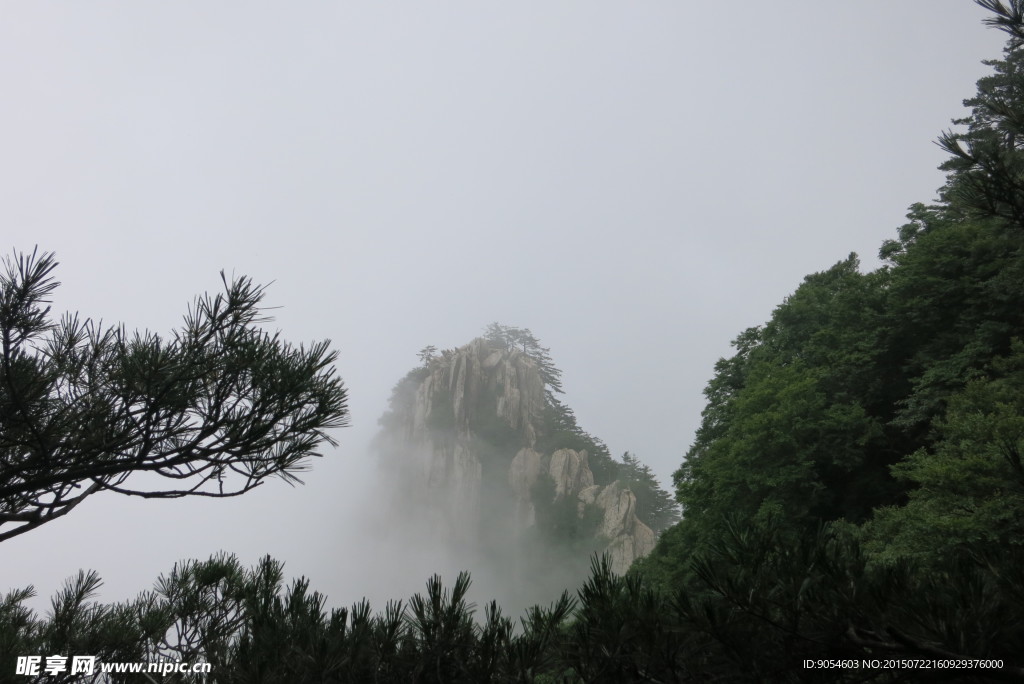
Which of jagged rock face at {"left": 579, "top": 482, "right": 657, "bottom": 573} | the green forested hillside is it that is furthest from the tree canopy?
jagged rock face at {"left": 579, "top": 482, "right": 657, "bottom": 573}

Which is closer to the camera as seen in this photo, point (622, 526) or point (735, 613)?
point (735, 613)

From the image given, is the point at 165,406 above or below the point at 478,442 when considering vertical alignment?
below

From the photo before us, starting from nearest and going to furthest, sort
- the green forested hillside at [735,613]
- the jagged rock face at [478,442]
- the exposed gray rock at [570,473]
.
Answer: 1. the green forested hillside at [735,613]
2. the exposed gray rock at [570,473]
3. the jagged rock face at [478,442]

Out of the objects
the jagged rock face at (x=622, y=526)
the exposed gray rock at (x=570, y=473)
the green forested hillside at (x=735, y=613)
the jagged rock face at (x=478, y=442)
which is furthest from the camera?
the jagged rock face at (x=478, y=442)

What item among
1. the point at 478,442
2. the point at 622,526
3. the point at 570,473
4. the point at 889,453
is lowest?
the point at 889,453

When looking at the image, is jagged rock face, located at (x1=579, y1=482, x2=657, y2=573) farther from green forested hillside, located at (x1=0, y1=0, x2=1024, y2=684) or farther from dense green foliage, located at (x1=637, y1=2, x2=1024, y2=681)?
green forested hillside, located at (x1=0, y1=0, x2=1024, y2=684)

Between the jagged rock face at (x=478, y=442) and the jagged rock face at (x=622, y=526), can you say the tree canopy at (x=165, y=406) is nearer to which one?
the jagged rock face at (x=622, y=526)

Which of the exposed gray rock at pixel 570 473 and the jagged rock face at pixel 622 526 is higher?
the exposed gray rock at pixel 570 473

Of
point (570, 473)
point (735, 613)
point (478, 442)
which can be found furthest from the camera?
point (478, 442)

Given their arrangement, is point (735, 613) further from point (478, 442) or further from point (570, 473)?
point (478, 442)

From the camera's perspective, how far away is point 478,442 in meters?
61.9

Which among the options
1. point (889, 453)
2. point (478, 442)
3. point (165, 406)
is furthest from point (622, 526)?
point (165, 406)

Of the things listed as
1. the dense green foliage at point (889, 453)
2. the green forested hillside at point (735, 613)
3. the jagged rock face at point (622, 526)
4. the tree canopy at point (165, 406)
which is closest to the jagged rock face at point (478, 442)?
the jagged rock face at point (622, 526)

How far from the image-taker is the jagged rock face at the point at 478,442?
187ft
